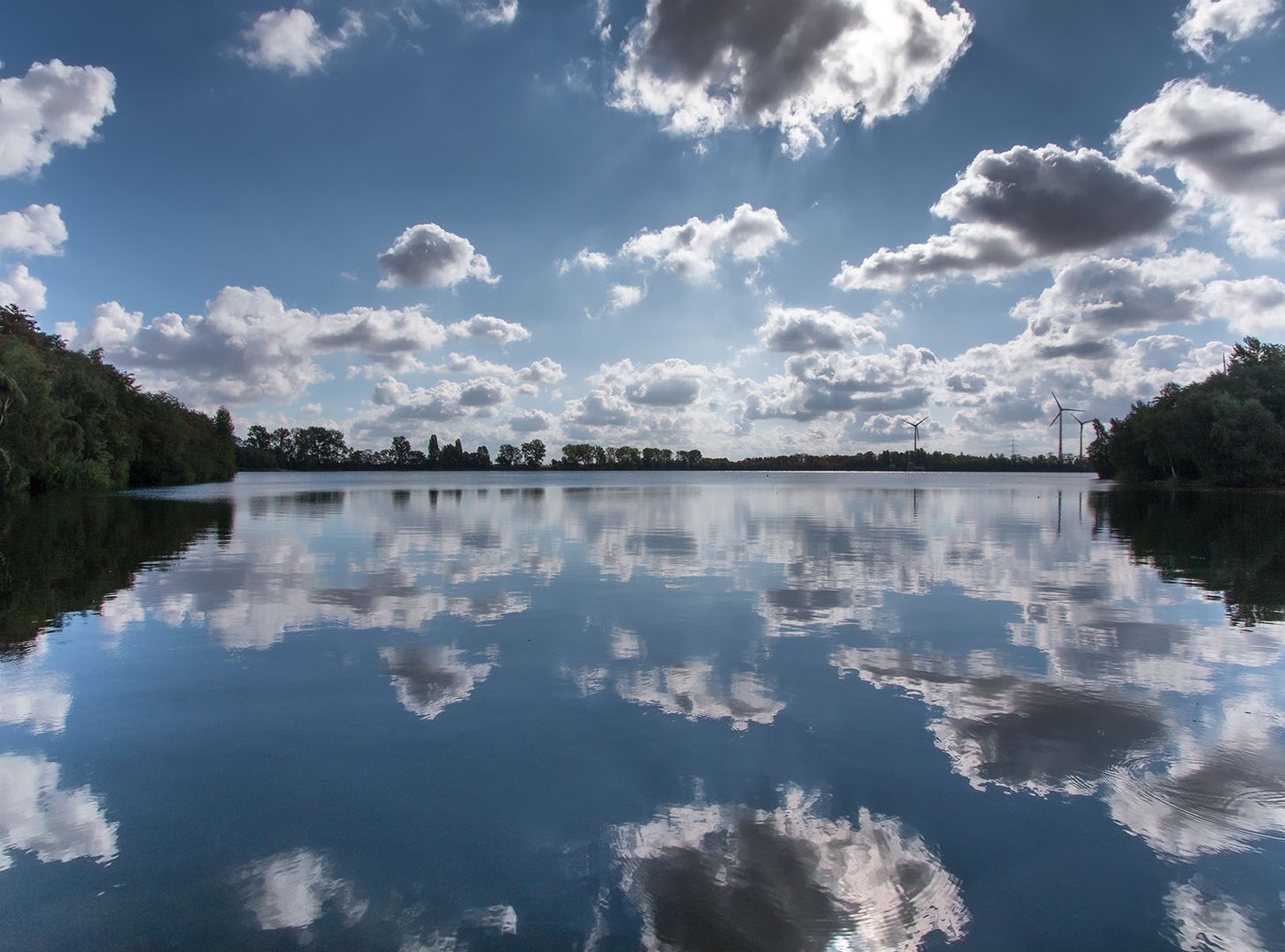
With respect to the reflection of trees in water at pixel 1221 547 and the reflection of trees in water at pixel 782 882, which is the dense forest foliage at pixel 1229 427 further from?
the reflection of trees in water at pixel 782 882

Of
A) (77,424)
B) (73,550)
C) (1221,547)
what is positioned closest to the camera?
(73,550)

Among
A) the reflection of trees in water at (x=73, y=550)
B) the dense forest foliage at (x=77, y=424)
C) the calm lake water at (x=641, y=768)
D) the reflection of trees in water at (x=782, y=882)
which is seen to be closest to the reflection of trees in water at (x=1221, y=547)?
the calm lake water at (x=641, y=768)

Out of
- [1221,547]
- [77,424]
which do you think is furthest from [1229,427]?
[77,424]

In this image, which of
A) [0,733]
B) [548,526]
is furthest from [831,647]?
[548,526]

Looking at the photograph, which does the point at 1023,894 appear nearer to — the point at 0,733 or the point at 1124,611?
the point at 0,733

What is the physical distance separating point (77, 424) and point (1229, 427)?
9771cm

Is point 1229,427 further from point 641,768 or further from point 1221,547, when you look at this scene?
point 641,768

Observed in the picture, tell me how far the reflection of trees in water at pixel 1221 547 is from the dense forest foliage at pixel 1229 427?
24.6 meters

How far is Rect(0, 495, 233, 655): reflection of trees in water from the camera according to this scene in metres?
13.5

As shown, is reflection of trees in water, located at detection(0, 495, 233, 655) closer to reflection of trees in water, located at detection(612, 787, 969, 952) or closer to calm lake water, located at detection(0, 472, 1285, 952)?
calm lake water, located at detection(0, 472, 1285, 952)

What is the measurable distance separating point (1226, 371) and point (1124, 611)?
3402 inches

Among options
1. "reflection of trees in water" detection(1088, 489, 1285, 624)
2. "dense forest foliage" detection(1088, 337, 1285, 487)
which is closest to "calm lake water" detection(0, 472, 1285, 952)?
"reflection of trees in water" detection(1088, 489, 1285, 624)

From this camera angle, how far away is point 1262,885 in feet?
15.8

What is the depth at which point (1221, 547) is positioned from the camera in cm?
2467
